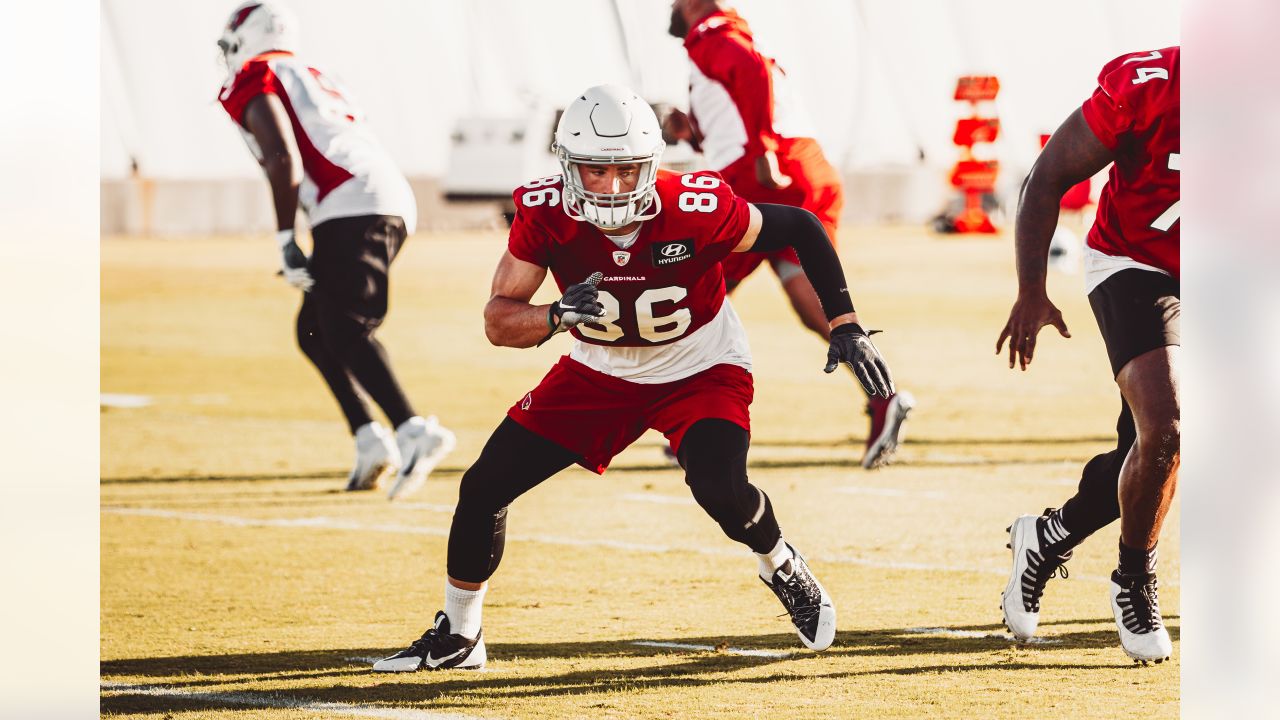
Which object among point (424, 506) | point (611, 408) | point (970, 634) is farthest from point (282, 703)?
point (424, 506)

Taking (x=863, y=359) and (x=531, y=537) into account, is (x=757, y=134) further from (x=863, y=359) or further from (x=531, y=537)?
(x=863, y=359)

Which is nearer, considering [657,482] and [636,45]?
[657,482]

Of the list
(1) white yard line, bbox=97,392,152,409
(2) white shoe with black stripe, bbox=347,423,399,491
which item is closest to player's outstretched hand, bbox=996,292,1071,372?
(2) white shoe with black stripe, bbox=347,423,399,491

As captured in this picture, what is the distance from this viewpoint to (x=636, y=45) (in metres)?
32.4

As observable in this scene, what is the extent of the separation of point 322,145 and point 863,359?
145 inches

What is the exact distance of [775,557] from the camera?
4.46 metres

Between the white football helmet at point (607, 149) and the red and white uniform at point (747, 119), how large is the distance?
11.2ft

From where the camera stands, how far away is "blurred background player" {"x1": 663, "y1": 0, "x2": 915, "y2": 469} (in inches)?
299

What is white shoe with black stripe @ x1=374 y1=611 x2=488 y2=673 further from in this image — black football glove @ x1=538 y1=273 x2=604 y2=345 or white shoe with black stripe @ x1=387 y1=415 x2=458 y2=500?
white shoe with black stripe @ x1=387 y1=415 x2=458 y2=500

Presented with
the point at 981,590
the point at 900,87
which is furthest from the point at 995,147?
the point at 981,590

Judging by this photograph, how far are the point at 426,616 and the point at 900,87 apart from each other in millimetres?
28867

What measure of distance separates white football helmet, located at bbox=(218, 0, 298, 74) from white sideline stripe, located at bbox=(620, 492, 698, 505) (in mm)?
2496

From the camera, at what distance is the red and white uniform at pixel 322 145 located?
7.10 m
